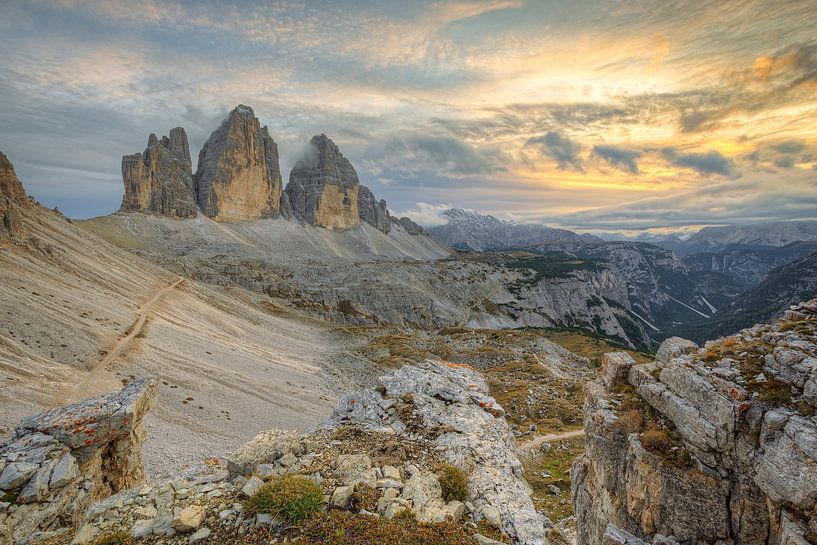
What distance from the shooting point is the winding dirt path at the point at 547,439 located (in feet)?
105

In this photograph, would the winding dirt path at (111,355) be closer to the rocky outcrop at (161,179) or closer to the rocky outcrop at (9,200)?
the rocky outcrop at (9,200)

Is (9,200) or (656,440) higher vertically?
(9,200)

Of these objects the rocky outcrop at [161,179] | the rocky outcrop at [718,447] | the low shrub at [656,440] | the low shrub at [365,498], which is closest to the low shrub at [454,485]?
the low shrub at [365,498]

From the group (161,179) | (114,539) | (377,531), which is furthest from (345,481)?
(161,179)

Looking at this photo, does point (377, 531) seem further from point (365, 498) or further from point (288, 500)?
point (288, 500)

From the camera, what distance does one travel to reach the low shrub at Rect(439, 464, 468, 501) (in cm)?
1120

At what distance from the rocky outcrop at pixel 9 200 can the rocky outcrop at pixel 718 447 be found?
2573 inches

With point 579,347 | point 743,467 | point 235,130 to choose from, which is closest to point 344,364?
point 743,467

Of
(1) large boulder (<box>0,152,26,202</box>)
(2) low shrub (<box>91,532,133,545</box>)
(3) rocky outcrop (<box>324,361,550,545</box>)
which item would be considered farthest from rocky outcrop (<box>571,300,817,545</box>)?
(1) large boulder (<box>0,152,26,202</box>)

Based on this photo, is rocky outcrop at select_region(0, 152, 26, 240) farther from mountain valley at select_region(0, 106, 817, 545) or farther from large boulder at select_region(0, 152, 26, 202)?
mountain valley at select_region(0, 106, 817, 545)

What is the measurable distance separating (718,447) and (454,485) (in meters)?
8.77

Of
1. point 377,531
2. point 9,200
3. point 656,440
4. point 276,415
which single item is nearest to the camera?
point 377,531

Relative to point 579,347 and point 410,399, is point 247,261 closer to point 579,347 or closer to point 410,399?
point 579,347

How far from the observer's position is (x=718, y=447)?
12.3 m
